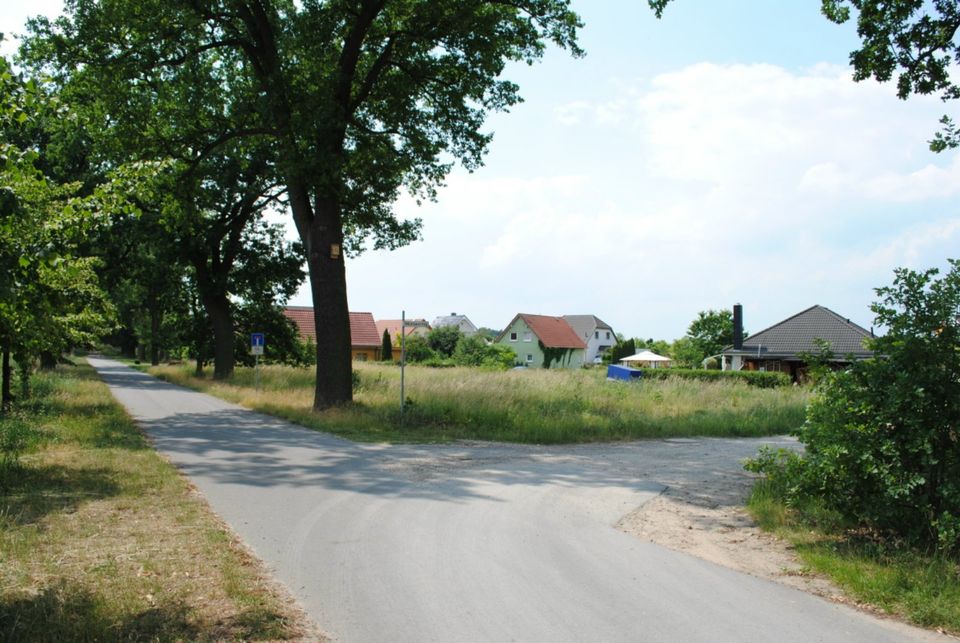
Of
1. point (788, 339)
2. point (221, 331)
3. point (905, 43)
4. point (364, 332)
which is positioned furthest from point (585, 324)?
point (905, 43)

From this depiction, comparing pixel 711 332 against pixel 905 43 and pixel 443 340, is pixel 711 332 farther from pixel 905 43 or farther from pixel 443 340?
pixel 905 43

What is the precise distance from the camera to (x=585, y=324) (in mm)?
106125

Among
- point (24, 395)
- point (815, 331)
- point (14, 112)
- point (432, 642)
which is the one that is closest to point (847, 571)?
point (432, 642)

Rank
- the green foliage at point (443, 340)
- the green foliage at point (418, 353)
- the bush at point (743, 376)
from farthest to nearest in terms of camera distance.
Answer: the green foliage at point (443, 340)
the green foliage at point (418, 353)
the bush at point (743, 376)

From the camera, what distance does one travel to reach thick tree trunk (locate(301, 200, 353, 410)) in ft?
61.7

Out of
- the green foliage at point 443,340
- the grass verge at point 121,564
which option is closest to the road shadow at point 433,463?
the grass verge at point 121,564

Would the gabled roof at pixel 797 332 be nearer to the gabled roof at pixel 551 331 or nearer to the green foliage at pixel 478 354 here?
the green foliage at pixel 478 354

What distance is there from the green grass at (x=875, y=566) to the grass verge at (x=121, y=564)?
3991mm

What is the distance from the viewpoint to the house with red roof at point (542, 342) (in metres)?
88.9

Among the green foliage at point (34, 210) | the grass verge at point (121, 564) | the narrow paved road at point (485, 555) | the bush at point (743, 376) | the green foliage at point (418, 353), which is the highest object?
the green foliage at point (34, 210)

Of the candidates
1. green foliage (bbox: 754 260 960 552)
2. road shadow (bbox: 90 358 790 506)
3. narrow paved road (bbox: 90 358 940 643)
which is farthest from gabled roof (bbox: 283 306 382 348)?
green foliage (bbox: 754 260 960 552)

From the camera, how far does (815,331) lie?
53.2 m

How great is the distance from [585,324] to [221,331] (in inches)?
2964

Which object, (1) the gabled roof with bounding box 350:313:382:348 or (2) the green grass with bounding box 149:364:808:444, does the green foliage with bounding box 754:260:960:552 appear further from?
(1) the gabled roof with bounding box 350:313:382:348
